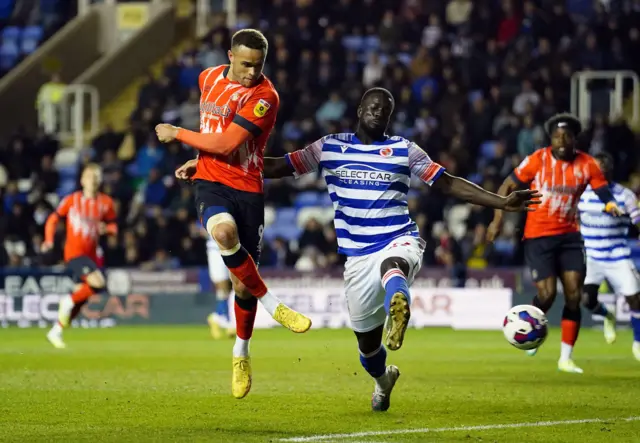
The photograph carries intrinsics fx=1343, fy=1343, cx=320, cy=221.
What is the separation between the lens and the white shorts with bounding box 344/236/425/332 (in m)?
9.43

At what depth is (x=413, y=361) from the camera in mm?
15203

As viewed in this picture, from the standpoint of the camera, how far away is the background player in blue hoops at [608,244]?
629 inches

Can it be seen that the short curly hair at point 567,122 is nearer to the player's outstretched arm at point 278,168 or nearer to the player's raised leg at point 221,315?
the player's outstretched arm at point 278,168

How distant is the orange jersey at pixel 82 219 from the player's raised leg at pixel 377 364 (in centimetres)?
961

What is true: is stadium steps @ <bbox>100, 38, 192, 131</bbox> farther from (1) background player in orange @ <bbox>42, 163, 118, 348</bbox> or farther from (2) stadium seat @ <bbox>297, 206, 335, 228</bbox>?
(1) background player in orange @ <bbox>42, 163, 118, 348</bbox>

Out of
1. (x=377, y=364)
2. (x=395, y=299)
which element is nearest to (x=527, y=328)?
(x=377, y=364)

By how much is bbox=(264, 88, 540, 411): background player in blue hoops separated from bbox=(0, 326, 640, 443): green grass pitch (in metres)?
0.78

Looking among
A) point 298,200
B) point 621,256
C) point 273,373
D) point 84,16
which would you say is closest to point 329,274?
point 298,200

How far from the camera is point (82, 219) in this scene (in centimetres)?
1880

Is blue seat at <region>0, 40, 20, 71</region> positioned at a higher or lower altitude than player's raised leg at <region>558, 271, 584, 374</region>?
higher

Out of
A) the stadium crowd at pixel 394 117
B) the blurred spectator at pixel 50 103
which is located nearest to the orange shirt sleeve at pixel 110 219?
the stadium crowd at pixel 394 117

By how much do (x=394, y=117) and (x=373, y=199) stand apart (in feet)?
55.1

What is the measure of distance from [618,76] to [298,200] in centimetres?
657

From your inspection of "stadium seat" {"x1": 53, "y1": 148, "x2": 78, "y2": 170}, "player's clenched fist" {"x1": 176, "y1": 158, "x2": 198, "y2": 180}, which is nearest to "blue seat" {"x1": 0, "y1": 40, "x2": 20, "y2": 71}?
"stadium seat" {"x1": 53, "y1": 148, "x2": 78, "y2": 170}
